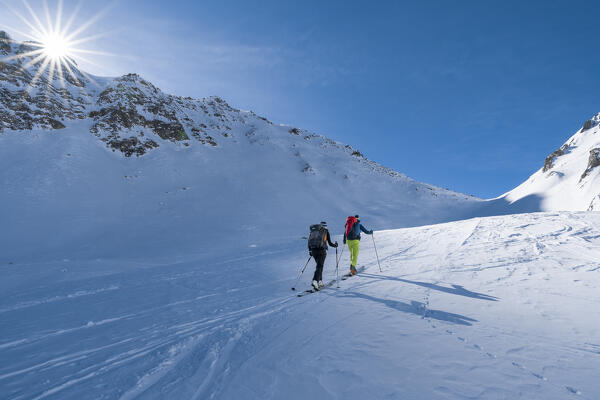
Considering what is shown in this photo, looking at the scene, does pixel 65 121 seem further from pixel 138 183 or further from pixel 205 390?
pixel 205 390

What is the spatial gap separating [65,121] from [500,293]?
5456cm

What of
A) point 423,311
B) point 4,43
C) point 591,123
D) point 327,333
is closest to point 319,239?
point 423,311

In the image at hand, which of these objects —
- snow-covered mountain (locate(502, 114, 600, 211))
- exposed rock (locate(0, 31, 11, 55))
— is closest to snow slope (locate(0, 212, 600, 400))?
snow-covered mountain (locate(502, 114, 600, 211))

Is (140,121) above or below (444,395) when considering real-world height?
above

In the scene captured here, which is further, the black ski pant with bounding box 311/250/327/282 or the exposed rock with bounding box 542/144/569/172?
the exposed rock with bounding box 542/144/569/172

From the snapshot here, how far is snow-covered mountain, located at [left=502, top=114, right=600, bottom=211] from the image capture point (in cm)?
3416

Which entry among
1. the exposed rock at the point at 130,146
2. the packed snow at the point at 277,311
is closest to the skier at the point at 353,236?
the packed snow at the point at 277,311

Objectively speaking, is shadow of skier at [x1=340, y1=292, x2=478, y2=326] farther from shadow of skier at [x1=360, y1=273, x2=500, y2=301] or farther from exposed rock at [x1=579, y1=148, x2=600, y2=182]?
exposed rock at [x1=579, y1=148, x2=600, y2=182]

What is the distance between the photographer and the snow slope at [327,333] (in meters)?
3.01

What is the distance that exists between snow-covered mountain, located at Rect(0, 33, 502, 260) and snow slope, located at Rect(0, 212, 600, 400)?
39.9 feet

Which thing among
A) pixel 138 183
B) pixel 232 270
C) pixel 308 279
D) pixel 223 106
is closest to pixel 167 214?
pixel 138 183

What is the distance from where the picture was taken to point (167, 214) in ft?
88.9

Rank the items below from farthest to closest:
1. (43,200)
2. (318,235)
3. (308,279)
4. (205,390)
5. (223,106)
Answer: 1. (223,106)
2. (43,200)
3. (308,279)
4. (318,235)
5. (205,390)

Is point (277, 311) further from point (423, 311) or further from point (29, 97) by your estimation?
point (29, 97)
